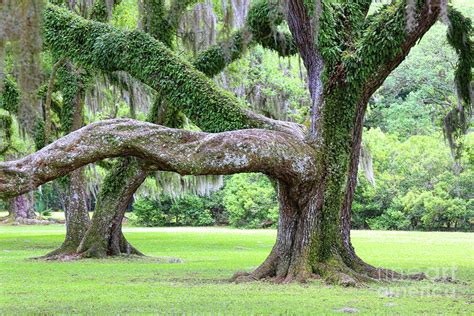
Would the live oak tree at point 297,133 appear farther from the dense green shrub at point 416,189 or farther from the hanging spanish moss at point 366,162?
the dense green shrub at point 416,189

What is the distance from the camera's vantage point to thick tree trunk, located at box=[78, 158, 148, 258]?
51.6ft

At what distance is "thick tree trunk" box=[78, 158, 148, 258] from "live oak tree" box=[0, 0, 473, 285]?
3.63 meters

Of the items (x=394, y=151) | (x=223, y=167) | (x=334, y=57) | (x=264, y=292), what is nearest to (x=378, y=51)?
(x=334, y=57)

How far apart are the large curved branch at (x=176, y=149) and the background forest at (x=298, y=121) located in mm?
1922

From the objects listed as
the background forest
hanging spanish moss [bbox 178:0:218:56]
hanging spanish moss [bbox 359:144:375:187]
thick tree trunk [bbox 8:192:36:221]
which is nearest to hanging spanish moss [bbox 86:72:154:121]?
the background forest

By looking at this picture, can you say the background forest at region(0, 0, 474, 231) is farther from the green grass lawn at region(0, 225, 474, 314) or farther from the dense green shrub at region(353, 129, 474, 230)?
the green grass lawn at region(0, 225, 474, 314)

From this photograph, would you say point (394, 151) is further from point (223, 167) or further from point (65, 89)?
point (223, 167)

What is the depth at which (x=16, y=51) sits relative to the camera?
4.73 m

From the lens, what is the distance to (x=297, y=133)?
11.2 m

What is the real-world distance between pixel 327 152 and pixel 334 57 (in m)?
1.47

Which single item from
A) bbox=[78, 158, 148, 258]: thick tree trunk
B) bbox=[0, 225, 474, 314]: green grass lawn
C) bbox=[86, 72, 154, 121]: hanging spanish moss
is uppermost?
bbox=[86, 72, 154, 121]: hanging spanish moss

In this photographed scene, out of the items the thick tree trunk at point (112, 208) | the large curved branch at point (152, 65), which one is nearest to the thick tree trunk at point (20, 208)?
the thick tree trunk at point (112, 208)

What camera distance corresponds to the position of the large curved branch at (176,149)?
9.09 meters

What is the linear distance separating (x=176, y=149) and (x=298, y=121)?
12.3m
